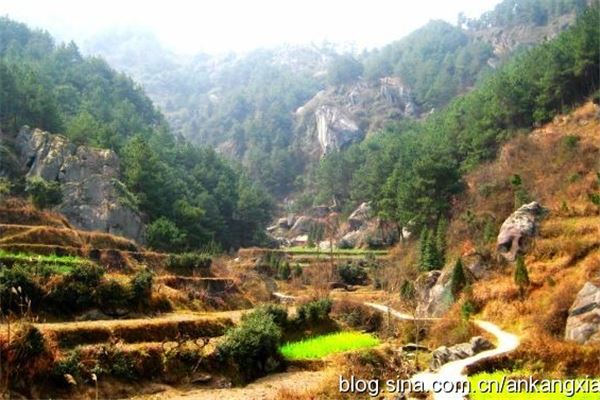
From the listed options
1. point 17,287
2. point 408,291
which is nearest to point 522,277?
point 408,291

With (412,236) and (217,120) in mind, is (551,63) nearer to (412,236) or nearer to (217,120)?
(412,236)

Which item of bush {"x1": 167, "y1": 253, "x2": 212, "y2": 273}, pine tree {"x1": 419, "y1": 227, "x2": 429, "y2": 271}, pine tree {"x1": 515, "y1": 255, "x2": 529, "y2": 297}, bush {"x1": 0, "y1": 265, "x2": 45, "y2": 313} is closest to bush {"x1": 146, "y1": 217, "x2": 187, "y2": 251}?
bush {"x1": 167, "y1": 253, "x2": 212, "y2": 273}

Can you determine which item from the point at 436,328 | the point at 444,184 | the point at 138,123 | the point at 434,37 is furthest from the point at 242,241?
the point at 434,37

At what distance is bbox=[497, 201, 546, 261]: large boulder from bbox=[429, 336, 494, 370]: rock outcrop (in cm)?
1144

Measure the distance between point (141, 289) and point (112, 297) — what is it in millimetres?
1584

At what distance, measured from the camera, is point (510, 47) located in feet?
426

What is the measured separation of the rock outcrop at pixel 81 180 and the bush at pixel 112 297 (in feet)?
87.2

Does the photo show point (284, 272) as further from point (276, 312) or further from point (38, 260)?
point (38, 260)

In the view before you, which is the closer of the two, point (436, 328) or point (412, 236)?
point (436, 328)

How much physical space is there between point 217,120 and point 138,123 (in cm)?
7536

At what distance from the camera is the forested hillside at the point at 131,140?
56531 millimetres

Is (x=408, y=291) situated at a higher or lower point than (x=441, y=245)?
lower

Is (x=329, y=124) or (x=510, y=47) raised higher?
(x=510, y=47)

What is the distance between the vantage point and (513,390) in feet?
49.4
